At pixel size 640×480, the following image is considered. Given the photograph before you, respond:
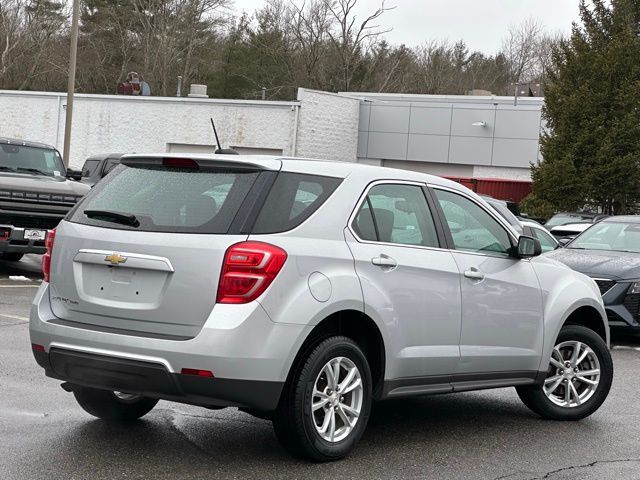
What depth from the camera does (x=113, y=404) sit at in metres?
6.63

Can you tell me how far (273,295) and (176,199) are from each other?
2.61 ft

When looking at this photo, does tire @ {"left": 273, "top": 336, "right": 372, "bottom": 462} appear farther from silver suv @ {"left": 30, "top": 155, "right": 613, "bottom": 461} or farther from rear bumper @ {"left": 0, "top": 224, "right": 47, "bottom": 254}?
rear bumper @ {"left": 0, "top": 224, "right": 47, "bottom": 254}

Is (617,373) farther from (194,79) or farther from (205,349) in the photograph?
(194,79)

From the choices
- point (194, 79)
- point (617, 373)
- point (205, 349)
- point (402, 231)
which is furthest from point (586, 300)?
point (194, 79)

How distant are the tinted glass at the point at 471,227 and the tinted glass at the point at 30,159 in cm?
1049

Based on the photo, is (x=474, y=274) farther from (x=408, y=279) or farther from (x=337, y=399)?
(x=337, y=399)

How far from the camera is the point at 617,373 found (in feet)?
33.4

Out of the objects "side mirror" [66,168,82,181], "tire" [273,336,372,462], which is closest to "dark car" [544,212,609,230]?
"side mirror" [66,168,82,181]

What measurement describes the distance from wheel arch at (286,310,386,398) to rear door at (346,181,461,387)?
60 mm

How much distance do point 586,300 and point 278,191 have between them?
297 centimetres

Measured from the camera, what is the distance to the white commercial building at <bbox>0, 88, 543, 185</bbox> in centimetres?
3888

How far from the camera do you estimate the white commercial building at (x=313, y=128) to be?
38875 mm

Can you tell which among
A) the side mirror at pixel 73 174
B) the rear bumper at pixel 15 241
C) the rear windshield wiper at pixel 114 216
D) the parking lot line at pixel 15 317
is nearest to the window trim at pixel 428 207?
the rear windshield wiper at pixel 114 216

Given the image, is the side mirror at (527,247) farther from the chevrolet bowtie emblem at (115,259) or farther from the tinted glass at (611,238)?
the tinted glass at (611,238)
